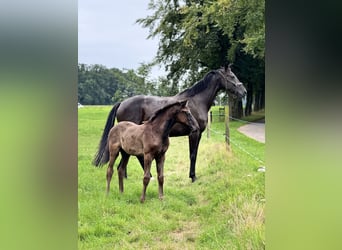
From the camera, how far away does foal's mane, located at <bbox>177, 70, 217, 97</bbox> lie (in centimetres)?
186

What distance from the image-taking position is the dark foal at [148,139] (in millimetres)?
1832

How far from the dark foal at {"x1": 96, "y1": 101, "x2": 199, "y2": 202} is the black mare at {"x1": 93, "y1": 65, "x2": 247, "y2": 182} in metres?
0.03

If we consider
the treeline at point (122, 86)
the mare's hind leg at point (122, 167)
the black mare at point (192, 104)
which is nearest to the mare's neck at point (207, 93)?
the black mare at point (192, 104)

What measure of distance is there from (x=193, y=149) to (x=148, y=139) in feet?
0.82

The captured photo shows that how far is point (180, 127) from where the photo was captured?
1844mm

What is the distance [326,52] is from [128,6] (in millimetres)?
996

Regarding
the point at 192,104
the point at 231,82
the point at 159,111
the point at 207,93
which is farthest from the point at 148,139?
the point at 231,82

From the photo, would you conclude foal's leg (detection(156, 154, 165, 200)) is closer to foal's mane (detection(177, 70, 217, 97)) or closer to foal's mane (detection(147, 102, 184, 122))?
foal's mane (detection(147, 102, 184, 122))

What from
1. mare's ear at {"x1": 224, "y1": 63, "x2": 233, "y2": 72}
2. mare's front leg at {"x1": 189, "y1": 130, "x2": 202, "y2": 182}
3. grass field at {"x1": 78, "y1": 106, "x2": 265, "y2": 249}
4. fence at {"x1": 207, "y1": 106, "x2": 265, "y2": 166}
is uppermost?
mare's ear at {"x1": 224, "y1": 63, "x2": 233, "y2": 72}

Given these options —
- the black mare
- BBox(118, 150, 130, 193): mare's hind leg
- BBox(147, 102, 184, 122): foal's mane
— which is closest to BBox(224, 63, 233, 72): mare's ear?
the black mare

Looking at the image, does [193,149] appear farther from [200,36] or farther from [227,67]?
[200,36]

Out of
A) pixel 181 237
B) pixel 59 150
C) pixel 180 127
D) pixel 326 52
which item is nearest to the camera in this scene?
pixel 326 52

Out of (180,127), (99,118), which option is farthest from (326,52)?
(99,118)

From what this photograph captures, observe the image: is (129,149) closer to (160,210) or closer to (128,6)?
(160,210)
